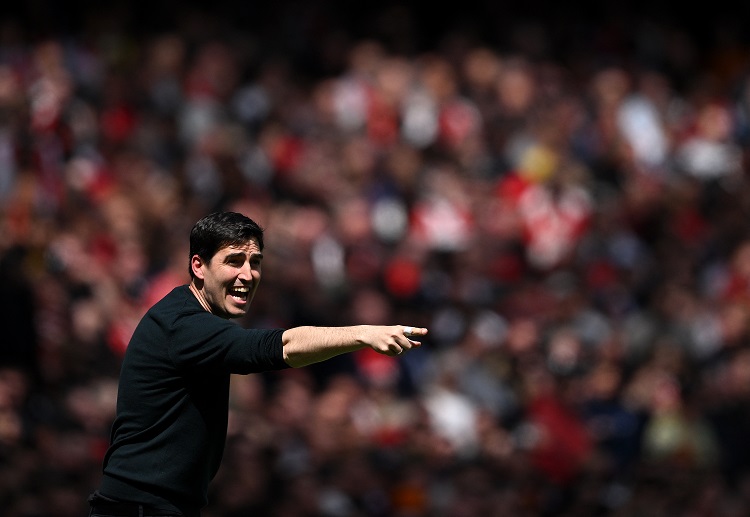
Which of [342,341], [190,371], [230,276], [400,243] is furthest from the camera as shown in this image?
[400,243]

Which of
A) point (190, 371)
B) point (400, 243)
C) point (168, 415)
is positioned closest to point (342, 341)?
point (190, 371)

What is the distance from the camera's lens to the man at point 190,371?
4902 mm

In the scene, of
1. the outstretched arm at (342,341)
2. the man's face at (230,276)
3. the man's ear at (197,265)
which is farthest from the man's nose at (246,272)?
the outstretched arm at (342,341)

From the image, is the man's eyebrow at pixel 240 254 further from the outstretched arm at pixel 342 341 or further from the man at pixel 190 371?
the outstretched arm at pixel 342 341

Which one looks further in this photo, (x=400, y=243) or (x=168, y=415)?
(x=400, y=243)

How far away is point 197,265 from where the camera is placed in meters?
5.32

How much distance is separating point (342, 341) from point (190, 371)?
2.25ft

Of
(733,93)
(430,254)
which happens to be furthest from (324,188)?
(733,93)

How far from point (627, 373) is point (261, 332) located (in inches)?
262

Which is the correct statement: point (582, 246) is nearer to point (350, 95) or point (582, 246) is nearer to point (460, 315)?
point (460, 315)

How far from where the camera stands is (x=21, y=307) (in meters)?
9.33

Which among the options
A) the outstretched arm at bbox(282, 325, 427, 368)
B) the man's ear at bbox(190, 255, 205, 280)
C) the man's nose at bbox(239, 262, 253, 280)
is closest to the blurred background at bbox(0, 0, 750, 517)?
the man's ear at bbox(190, 255, 205, 280)

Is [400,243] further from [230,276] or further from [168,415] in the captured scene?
[168,415]

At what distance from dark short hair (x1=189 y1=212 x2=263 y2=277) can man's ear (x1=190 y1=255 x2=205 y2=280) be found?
2 cm
